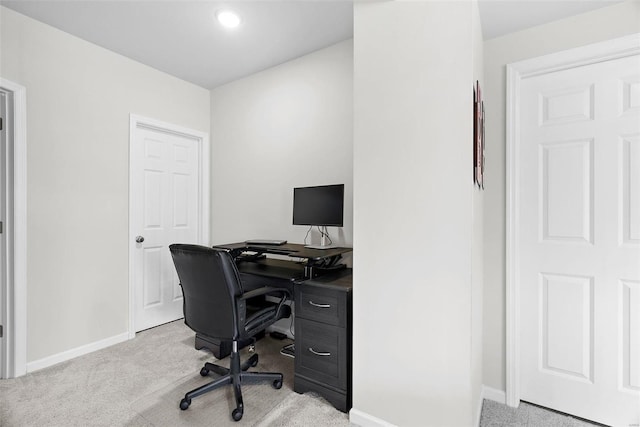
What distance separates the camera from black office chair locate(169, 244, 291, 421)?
183 cm

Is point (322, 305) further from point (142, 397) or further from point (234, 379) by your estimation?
point (142, 397)

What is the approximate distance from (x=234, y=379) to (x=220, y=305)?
20.8 inches

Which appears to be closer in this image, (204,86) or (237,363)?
(237,363)

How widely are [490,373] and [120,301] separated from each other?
3084mm

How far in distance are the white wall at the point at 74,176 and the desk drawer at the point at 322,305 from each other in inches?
74.3

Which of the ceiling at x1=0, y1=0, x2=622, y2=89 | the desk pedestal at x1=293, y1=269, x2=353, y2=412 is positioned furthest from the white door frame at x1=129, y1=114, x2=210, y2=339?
the desk pedestal at x1=293, y1=269, x2=353, y2=412

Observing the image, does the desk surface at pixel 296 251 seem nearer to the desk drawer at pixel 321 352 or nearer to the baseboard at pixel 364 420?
the desk drawer at pixel 321 352

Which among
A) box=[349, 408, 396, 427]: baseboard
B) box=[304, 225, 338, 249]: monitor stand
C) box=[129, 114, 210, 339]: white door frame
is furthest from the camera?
box=[129, 114, 210, 339]: white door frame

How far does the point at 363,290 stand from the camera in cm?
180

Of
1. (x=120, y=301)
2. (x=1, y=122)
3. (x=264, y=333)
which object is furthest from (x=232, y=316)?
(x=1, y=122)

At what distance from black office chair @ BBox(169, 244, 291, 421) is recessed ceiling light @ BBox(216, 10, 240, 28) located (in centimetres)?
162

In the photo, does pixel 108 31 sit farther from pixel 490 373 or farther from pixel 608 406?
pixel 608 406

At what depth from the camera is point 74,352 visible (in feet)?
8.41

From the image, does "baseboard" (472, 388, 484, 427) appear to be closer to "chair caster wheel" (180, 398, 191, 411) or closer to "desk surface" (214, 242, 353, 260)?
"desk surface" (214, 242, 353, 260)
